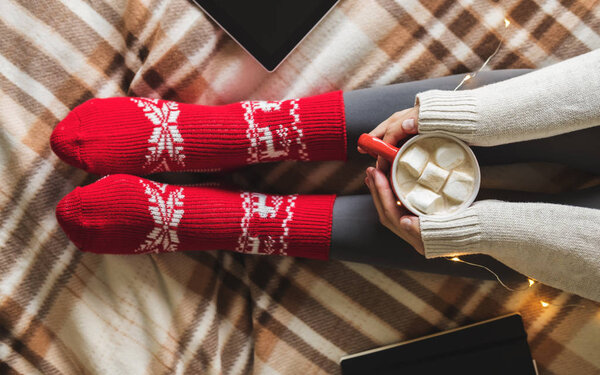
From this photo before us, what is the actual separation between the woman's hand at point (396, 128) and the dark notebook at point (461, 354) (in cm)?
33

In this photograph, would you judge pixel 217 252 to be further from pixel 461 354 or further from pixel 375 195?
pixel 461 354

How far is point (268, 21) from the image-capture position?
0.76m

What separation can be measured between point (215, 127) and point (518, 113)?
46cm

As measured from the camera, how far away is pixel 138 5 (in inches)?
31.6

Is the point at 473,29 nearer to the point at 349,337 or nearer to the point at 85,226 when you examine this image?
the point at 349,337

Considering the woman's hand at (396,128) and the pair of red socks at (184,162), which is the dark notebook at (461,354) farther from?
the woman's hand at (396,128)

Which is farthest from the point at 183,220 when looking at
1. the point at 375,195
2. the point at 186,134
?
the point at 375,195

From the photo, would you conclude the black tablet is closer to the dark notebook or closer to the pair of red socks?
the pair of red socks

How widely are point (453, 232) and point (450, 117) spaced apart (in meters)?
0.16

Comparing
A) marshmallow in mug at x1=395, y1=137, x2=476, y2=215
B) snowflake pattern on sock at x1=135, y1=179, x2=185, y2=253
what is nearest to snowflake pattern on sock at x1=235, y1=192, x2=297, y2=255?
snowflake pattern on sock at x1=135, y1=179, x2=185, y2=253

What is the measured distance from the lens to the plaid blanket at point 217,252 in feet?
2.58

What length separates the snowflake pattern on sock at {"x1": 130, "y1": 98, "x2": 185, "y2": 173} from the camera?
758 millimetres

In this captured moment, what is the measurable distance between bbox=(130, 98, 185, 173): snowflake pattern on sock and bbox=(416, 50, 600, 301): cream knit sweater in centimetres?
39

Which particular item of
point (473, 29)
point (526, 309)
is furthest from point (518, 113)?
point (526, 309)
